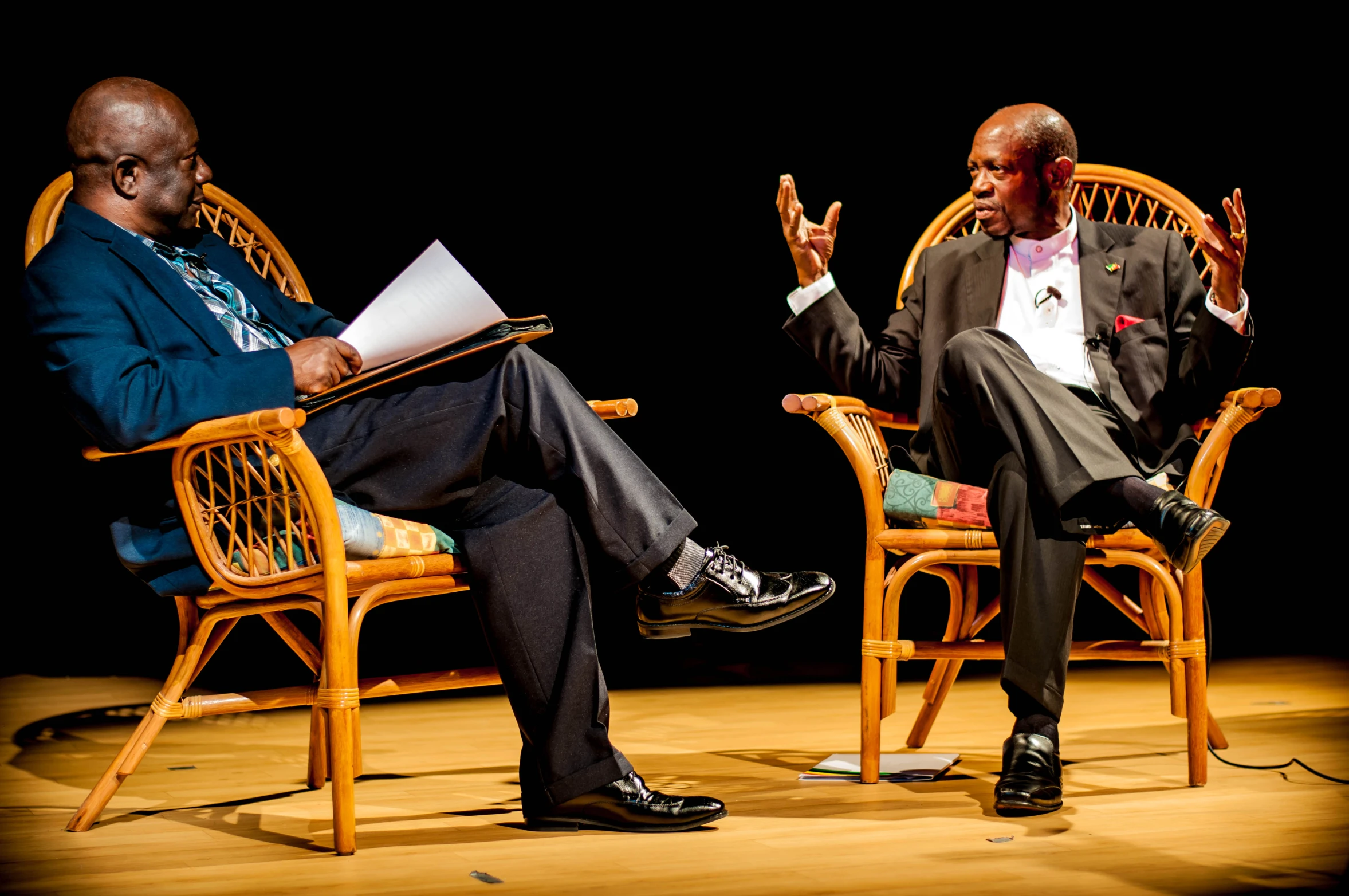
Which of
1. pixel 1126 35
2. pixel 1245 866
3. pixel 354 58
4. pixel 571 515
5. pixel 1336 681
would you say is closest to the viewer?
pixel 1245 866

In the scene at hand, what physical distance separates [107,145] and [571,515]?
0.85m

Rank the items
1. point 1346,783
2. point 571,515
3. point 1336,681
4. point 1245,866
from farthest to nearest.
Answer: point 1336,681 < point 1346,783 < point 571,515 < point 1245,866

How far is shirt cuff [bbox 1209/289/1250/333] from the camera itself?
7.14 feet

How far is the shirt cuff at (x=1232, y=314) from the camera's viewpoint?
2.18 metres

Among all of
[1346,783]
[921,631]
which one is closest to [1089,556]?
[1346,783]

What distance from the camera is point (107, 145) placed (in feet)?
6.45

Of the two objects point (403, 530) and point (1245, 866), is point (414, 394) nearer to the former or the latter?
point (403, 530)

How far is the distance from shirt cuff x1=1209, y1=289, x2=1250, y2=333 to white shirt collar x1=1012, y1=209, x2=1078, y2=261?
345 mm

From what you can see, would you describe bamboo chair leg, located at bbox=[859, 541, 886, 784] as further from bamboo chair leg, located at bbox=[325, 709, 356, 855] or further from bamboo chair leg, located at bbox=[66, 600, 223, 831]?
bamboo chair leg, located at bbox=[66, 600, 223, 831]

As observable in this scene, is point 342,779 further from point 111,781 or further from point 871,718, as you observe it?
point 871,718

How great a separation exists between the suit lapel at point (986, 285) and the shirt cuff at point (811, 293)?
26cm

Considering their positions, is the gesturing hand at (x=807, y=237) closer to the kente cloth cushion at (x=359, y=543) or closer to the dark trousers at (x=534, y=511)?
the dark trousers at (x=534, y=511)

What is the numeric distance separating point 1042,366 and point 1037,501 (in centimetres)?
51

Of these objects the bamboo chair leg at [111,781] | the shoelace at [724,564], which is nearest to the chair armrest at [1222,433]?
the shoelace at [724,564]
